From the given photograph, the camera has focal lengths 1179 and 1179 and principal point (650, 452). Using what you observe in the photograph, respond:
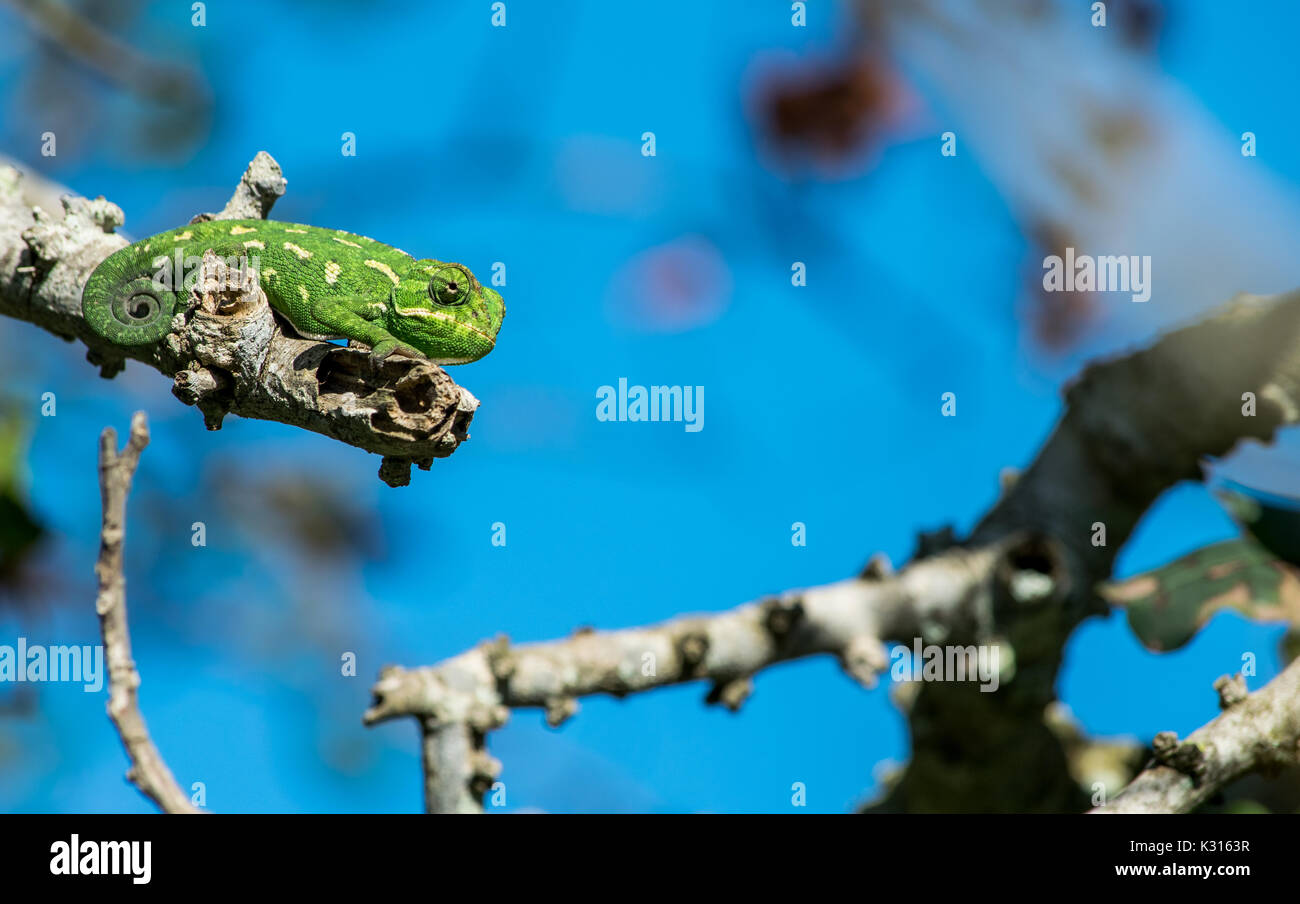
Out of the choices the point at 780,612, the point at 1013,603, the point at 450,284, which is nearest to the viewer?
the point at 450,284

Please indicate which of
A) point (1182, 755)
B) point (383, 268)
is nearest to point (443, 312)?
point (383, 268)

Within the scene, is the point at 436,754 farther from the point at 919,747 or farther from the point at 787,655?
the point at 919,747

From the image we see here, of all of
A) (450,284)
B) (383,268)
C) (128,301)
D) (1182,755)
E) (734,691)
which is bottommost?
(1182,755)

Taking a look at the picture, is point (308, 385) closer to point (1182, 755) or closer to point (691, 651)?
point (691, 651)

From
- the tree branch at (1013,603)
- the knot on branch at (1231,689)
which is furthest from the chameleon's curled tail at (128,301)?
the knot on branch at (1231,689)

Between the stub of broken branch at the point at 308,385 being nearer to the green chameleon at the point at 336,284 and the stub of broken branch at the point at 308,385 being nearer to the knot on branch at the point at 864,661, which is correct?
the green chameleon at the point at 336,284

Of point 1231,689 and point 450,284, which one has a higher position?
point 450,284

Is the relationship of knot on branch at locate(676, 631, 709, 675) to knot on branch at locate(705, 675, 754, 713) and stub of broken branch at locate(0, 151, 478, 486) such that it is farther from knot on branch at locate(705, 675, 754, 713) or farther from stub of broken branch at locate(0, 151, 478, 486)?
stub of broken branch at locate(0, 151, 478, 486)
